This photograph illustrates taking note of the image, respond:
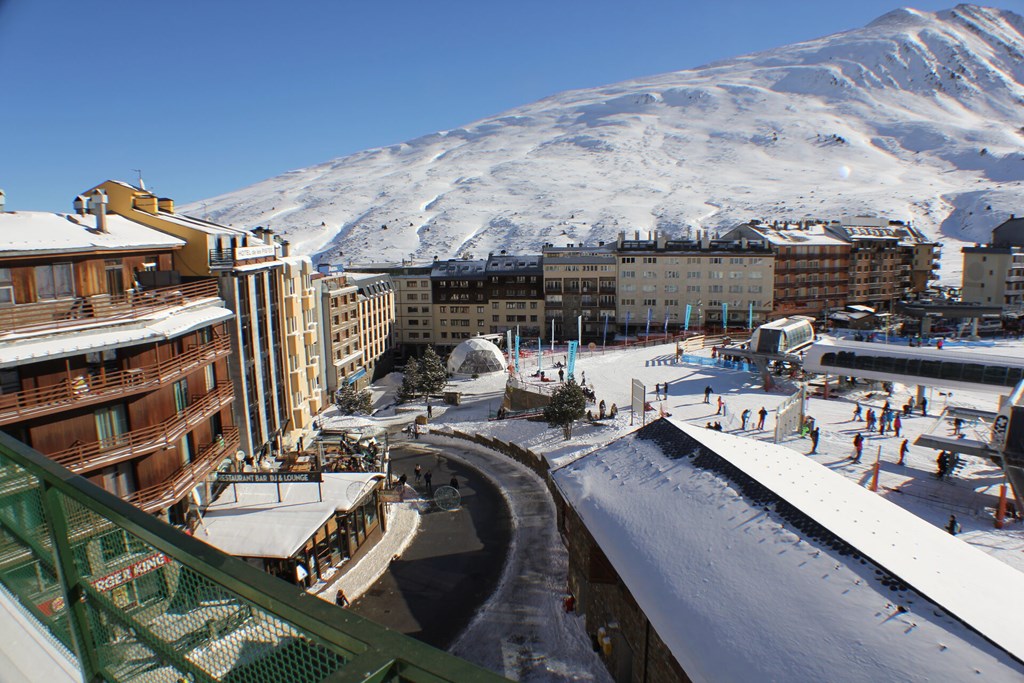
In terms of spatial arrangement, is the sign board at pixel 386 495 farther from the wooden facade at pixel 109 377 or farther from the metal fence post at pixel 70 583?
the metal fence post at pixel 70 583

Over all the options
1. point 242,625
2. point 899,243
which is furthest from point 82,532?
point 899,243

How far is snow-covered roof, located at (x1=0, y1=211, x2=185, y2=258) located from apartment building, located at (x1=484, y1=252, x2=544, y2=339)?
177ft

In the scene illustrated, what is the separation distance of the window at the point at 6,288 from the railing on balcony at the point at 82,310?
0.94 ft

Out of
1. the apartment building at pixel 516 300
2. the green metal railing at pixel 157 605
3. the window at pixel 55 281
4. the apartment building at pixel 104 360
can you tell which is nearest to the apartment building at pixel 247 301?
the apartment building at pixel 104 360

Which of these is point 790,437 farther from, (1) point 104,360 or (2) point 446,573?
(1) point 104,360

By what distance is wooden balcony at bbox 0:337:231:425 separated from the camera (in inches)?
616

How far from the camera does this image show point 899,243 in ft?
300

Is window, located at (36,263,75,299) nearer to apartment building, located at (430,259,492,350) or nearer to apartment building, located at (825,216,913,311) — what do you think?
apartment building, located at (430,259,492,350)

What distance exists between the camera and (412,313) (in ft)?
253

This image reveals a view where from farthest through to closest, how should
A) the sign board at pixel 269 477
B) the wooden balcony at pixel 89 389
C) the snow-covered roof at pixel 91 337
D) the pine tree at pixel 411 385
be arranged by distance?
the pine tree at pixel 411 385 < the sign board at pixel 269 477 < the snow-covered roof at pixel 91 337 < the wooden balcony at pixel 89 389

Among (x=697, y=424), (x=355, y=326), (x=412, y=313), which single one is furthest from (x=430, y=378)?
(x=412, y=313)

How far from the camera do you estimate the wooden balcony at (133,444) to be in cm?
1709

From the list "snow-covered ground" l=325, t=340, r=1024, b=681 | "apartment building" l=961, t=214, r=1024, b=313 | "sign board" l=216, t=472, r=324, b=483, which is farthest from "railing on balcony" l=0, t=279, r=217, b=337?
"apartment building" l=961, t=214, r=1024, b=313

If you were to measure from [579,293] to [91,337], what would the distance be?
6293cm
